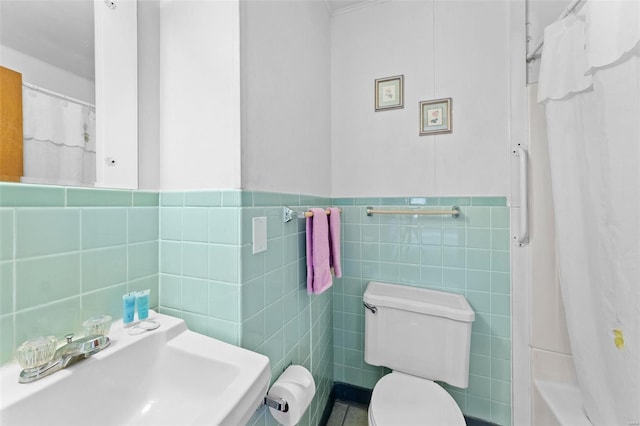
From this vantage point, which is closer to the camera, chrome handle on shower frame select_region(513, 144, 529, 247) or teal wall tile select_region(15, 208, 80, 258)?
teal wall tile select_region(15, 208, 80, 258)

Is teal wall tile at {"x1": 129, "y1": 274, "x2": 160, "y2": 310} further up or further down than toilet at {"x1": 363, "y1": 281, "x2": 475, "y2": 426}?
further up

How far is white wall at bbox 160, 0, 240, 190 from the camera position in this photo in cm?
80

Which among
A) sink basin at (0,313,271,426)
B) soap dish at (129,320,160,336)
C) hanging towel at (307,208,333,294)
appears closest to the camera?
sink basin at (0,313,271,426)

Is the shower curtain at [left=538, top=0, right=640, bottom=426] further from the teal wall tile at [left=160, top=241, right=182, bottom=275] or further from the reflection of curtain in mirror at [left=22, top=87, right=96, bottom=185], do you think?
the reflection of curtain in mirror at [left=22, top=87, right=96, bottom=185]

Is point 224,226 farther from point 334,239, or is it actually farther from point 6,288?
point 334,239

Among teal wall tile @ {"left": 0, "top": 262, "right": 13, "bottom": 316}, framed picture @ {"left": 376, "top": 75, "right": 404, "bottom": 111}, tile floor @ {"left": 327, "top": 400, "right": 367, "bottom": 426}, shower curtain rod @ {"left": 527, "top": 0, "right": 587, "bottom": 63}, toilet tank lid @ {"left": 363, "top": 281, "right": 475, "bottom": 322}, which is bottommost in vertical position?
tile floor @ {"left": 327, "top": 400, "right": 367, "bottom": 426}

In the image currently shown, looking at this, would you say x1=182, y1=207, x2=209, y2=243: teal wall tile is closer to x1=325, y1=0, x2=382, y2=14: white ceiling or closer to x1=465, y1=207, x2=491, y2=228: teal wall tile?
x1=465, y1=207, x2=491, y2=228: teal wall tile

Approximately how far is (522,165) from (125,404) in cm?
177

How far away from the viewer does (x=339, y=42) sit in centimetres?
161

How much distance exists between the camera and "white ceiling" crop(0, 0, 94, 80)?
623mm

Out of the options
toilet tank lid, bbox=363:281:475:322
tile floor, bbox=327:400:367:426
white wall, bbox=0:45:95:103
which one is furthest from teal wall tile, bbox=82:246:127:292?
tile floor, bbox=327:400:367:426

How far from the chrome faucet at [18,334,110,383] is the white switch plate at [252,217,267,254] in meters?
0.44

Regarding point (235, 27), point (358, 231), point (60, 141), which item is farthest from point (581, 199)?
point (60, 141)

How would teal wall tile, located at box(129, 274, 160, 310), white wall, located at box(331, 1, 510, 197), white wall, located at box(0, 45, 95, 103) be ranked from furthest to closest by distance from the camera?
white wall, located at box(331, 1, 510, 197) → teal wall tile, located at box(129, 274, 160, 310) → white wall, located at box(0, 45, 95, 103)
